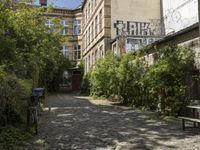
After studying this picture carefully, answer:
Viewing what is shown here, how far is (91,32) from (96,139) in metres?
30.1

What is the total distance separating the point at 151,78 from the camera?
14312 mm

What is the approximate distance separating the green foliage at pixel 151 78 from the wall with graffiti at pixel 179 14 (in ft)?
19.9

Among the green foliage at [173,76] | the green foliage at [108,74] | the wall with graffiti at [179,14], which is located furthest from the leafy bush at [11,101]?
the wall with graffiti at [179,14]

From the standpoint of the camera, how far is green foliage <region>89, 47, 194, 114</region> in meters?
13.4

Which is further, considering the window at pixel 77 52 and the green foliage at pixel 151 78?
the window at pixel 77 52

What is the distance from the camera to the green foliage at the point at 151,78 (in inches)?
526

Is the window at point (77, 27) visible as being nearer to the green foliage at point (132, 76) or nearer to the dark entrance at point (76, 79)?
the dark entrance at point (76, 79)

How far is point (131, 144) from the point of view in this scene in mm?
8453

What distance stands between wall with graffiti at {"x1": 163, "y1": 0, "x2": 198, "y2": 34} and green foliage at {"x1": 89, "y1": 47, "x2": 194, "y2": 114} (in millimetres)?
6061

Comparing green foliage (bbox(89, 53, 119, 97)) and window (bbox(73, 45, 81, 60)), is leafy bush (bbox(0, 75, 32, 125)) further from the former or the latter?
window (bbox(73, 45, 81, 60))

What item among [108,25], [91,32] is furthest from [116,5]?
[91,32]

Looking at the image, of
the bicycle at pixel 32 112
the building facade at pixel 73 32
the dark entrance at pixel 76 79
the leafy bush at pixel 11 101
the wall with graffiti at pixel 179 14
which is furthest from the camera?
the building facade at pixel 73 32

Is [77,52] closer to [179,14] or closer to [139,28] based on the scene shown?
[139,28]

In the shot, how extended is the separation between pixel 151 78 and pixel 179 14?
467 inches
